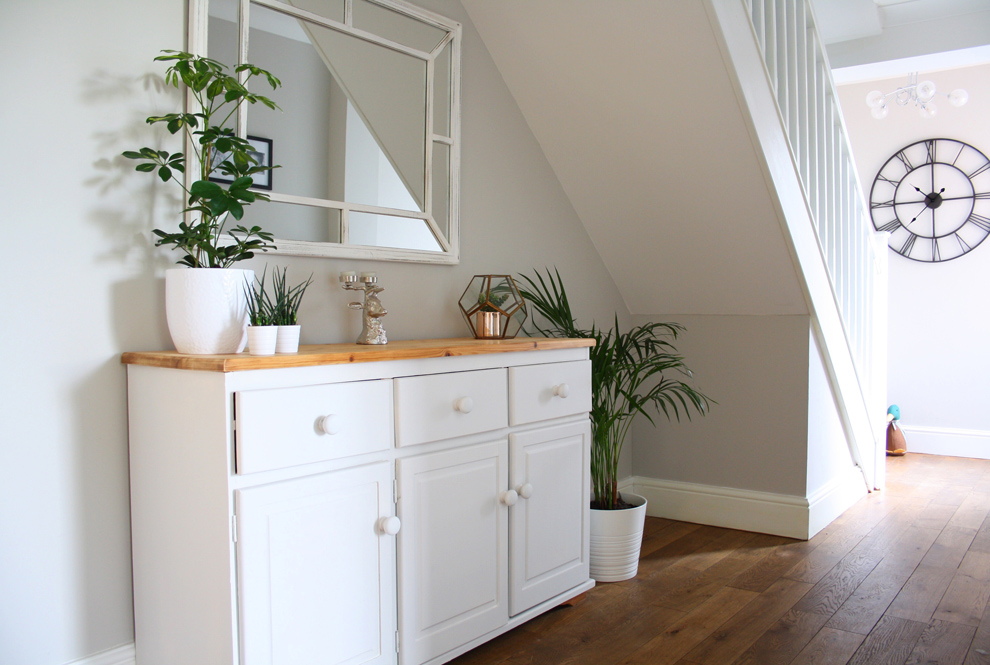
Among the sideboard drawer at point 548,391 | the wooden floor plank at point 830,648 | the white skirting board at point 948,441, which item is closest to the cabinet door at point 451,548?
the sideboard drawer at point 548,391

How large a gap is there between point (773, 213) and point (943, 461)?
278 centimetres

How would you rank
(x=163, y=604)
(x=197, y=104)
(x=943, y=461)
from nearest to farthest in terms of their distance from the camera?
(x=163, y=604)
(x=197, y=104)
(x=943, y=461)

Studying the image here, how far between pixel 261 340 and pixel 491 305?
1.00 meters

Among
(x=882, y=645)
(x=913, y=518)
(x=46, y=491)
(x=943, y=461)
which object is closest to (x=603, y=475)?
(x=882, y=645)

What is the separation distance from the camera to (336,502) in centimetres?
151

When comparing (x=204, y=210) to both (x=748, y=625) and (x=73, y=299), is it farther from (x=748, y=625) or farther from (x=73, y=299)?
(x=748, y=625)

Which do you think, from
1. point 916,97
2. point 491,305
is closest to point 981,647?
point 491,305

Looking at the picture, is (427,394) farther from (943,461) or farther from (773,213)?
(943,461)

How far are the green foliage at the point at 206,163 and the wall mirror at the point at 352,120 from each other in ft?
0.34

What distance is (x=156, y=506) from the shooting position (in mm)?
1544

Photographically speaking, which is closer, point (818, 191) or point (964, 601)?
point (964, 601)

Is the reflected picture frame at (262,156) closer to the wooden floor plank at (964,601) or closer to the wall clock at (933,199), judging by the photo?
the wooden floor plank at (964,601)

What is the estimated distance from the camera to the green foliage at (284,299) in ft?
5.24

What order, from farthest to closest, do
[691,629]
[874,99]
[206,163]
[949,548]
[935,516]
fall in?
1. [874,99]
2. [935,516]
3. [949,548]
4. [691,629]
5. [206,163]
